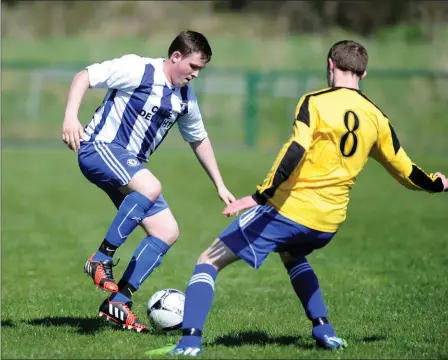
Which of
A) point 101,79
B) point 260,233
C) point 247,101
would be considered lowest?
point 247,101

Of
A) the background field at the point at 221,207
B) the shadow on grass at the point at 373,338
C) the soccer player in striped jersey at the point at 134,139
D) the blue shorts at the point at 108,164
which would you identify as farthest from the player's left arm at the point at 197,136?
the shadow on grass at the point at 373,338

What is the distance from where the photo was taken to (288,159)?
520cm

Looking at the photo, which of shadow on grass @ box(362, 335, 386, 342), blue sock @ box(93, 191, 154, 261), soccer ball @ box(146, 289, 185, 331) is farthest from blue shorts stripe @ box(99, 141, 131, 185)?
shadow on grass @ box(362, 335, 386, 342)

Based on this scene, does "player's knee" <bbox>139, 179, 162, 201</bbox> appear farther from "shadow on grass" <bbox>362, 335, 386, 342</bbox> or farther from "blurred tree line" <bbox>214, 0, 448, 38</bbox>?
"blurred tree line" <bbox>214, 0, 448, 38</bbox>

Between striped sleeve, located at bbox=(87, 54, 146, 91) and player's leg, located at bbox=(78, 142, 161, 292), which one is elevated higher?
striped sleeve, located at bbox=(87, 54, 146, 91)

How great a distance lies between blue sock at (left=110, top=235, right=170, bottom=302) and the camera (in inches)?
261

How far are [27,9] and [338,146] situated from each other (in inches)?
1044

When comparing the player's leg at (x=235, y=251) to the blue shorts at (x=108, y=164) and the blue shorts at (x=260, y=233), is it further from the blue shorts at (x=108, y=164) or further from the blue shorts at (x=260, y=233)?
the blue shorts at (x=108, y=164)

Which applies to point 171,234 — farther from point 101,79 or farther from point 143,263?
point 101,79

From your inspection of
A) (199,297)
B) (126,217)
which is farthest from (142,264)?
(199,297)

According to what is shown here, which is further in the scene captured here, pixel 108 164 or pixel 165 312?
pixel 165 312

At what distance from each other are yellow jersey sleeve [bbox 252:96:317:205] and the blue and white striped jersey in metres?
1.50

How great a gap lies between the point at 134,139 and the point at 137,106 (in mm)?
235

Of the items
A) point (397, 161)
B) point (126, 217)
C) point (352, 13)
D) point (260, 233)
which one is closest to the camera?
point (260, 233)
